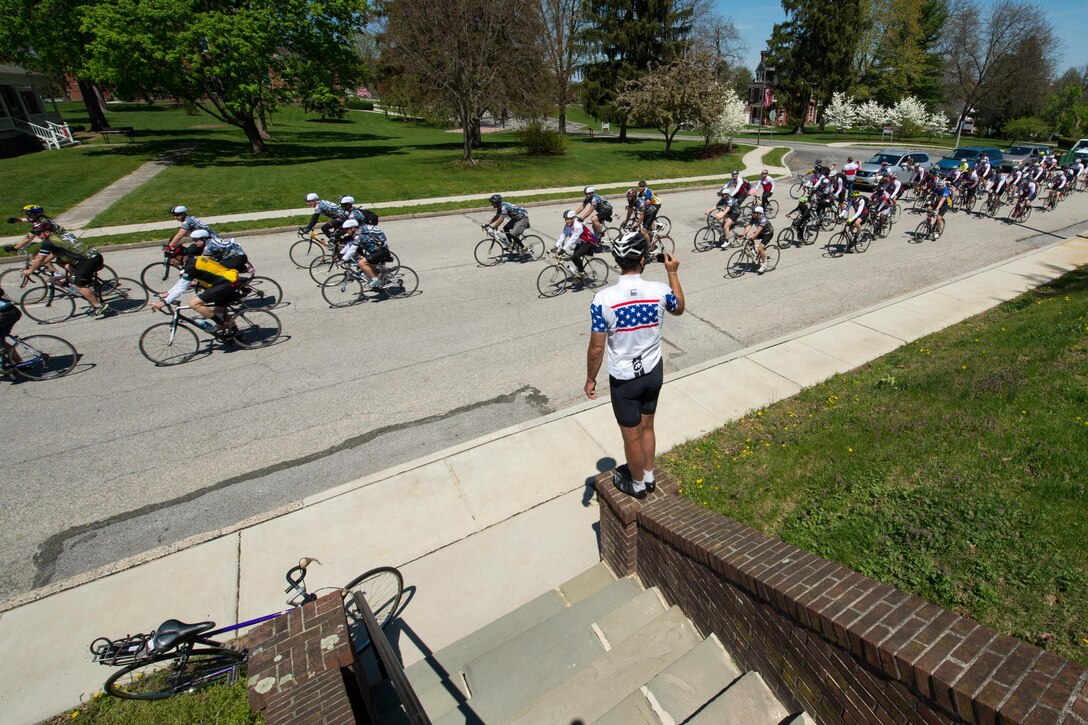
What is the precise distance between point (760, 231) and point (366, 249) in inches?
363

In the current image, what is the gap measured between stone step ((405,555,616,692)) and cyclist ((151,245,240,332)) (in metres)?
7.48

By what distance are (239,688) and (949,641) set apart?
4.48m

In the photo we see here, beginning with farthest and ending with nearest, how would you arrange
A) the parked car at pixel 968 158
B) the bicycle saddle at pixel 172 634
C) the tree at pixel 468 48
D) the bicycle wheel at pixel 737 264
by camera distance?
the parked car at pixel 968 158 < the tree at pixel 468 48 < the bicycle wheel at pixel 737 264 < the bicycle saddle at pixel 172 634

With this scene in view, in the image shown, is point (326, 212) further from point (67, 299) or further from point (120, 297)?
point (67, 299)

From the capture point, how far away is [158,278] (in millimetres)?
13164

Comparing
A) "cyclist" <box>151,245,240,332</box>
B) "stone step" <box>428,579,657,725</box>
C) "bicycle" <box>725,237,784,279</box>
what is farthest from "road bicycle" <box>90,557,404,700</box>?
"bicycle" <box>725,237,784,279</box>

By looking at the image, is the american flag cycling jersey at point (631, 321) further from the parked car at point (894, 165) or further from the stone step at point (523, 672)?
the parked car at point (894, 165)

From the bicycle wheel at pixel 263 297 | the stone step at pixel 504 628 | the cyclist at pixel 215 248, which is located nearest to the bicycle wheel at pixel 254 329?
the bicycle wheel at pixel 263 297

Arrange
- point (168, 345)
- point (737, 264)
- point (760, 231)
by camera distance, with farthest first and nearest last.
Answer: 1. point (737, 264)
2. point (760, 231)
3. point (168, 345)

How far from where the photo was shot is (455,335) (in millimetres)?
10141

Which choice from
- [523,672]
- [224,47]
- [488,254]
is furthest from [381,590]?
[224,47]

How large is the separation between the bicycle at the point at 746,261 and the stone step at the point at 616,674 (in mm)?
10985

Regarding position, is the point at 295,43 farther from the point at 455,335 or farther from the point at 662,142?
the point at 662,142

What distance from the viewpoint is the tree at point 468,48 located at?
24578mm
